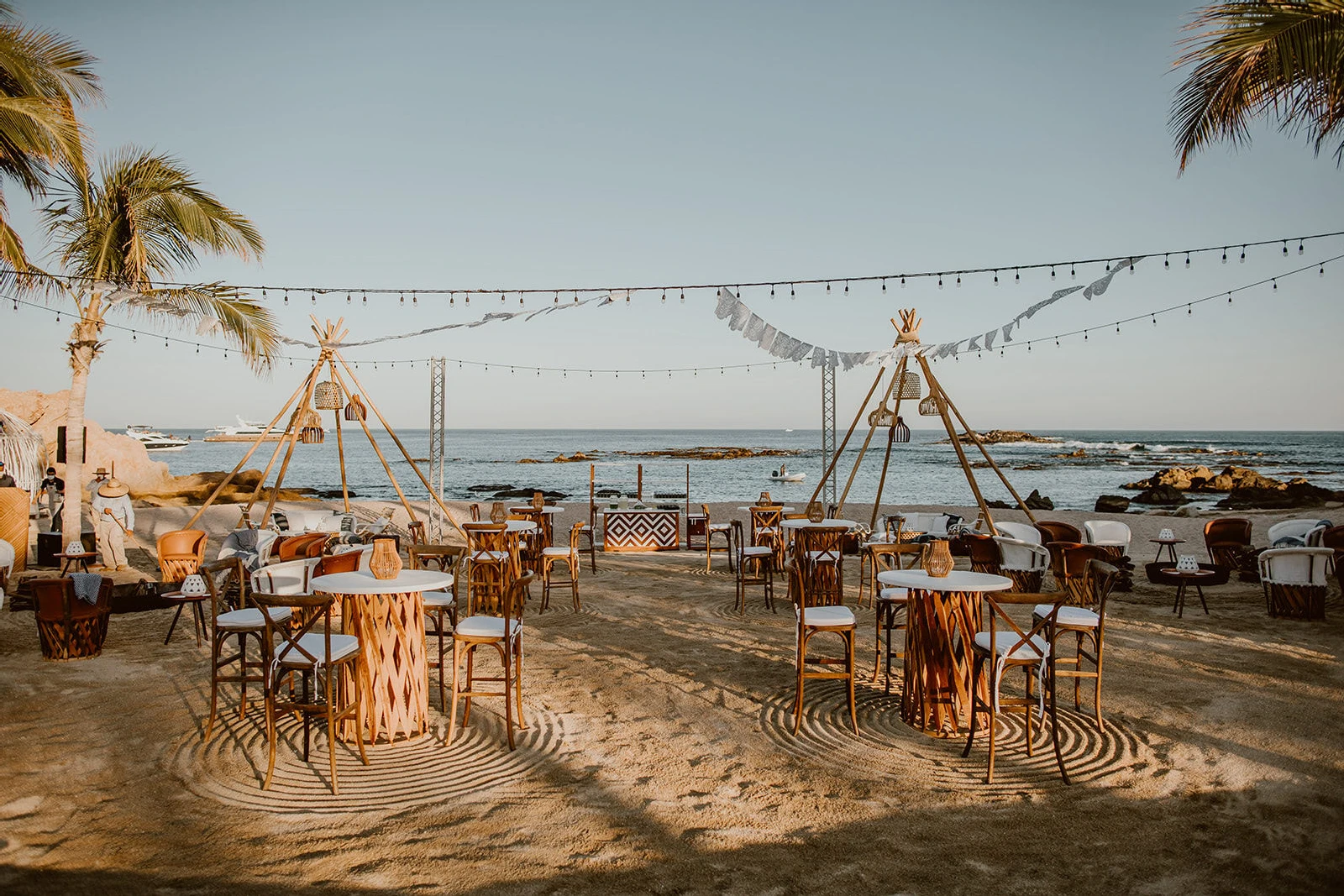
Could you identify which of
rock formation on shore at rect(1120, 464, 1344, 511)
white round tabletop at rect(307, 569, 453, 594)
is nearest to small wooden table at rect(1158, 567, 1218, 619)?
white round tabletop at rect(307, 569, 453, 594)

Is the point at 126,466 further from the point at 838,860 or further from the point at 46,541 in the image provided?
the point at 838,860

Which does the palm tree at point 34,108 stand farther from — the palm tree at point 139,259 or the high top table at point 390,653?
the high top table at point 390,653

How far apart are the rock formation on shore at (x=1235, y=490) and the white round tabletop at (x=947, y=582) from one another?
25.9 metres

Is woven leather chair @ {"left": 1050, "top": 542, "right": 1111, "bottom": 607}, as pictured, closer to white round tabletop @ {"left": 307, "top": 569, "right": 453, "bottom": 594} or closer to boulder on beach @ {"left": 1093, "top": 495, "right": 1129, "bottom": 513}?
white round tabletop @ {"left": 307, "top": 569, "right": 453, "bottom": 594}

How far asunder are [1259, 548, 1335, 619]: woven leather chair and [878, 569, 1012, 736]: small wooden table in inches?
204

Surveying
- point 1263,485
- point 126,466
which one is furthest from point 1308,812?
point 1263,485

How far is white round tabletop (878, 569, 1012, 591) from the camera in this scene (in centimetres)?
459

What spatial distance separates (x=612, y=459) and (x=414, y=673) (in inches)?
2389

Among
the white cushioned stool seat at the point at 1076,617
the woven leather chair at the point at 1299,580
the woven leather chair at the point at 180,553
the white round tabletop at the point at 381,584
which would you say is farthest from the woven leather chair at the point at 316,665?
the woven leather chair at the point at 1299,580

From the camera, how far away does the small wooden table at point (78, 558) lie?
9.44 m

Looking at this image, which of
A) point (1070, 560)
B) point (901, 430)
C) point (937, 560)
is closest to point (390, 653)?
point (937, 560)

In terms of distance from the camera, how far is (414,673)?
15.5ft

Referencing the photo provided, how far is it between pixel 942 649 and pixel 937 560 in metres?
0.56

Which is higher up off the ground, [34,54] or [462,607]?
[34,54]
